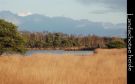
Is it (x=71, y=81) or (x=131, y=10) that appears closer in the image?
(x=131, y=10)

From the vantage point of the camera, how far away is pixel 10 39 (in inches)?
1195

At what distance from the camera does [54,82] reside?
7195mm

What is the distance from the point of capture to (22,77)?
7.87 metres

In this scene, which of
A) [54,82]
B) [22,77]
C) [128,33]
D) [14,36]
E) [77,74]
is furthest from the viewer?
[14,36]

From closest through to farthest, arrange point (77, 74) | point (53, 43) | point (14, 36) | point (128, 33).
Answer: point (128, 33)
point (77, 74)
point (14, 36)
point (53, 43)

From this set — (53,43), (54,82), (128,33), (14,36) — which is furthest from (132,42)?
(53,43)

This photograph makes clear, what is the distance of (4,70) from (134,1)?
16.4 feet

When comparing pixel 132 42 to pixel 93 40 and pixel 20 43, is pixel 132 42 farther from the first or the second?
pixel 93 40

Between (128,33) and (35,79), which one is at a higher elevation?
(128,33)

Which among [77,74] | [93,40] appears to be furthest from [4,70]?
[93,40]

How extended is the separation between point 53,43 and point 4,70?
80189 mm

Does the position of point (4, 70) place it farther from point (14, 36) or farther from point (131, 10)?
point (14, 36)

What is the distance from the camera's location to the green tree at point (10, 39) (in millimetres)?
30406

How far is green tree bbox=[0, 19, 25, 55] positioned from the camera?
30.4 m
